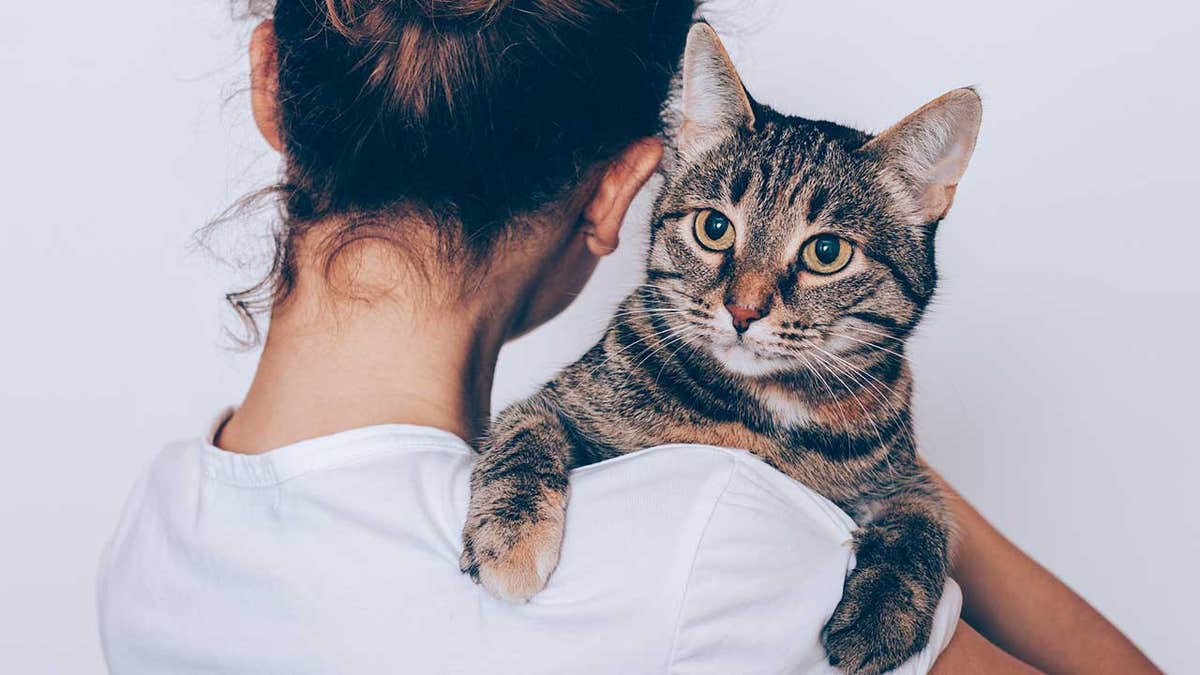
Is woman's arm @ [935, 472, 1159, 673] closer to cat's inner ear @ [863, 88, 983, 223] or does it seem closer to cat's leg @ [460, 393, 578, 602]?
cat's inner ear @ [863, 88, 983, 223]

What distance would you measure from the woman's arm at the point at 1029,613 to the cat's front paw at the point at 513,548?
0.61m

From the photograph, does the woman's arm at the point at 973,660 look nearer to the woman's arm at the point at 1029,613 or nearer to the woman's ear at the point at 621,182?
the woman's arm at the point at 1029,613

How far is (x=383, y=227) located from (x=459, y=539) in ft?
1.07

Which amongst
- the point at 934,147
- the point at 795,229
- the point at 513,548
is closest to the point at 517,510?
the point at 513,548

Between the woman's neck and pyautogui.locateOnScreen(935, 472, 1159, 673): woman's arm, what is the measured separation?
68 centimetres

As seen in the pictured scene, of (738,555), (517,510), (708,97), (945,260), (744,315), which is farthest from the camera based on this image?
(945,260)

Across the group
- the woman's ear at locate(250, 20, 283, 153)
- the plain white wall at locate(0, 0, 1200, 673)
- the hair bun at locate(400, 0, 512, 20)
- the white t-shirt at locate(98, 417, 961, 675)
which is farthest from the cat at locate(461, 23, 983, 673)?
the plain white wall at locate(0, 0, 1200, 673)

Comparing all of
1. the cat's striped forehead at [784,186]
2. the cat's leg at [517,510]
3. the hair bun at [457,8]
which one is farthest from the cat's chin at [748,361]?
the hair bun at [457,8]

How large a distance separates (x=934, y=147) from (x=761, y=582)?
0.56 m

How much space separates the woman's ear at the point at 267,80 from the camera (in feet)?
3.78

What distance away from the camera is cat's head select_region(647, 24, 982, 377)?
119 cm

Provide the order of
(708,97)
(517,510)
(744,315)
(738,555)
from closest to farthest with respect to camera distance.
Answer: (738,555)
(517,510)
(744,315)
(708,97)

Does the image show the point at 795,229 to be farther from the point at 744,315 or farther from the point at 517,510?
the point at 517,510

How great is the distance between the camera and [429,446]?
1059mm
